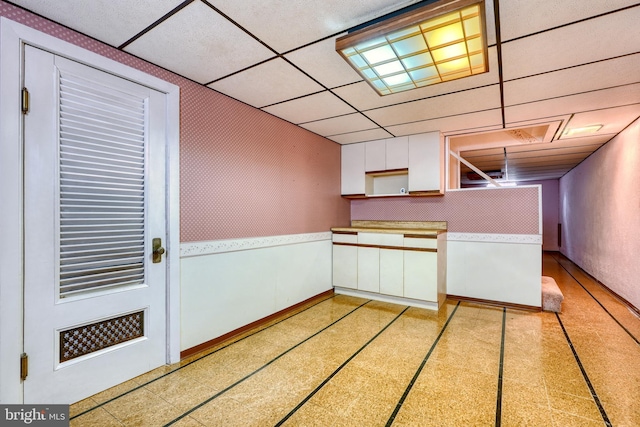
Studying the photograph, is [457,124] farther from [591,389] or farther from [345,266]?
[591,389]

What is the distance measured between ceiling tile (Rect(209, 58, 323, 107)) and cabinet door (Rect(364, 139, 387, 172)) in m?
2.04

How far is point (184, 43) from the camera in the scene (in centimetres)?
204

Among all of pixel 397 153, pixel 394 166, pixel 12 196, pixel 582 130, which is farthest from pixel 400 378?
pixel 582 130

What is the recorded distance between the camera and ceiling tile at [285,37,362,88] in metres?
2.08

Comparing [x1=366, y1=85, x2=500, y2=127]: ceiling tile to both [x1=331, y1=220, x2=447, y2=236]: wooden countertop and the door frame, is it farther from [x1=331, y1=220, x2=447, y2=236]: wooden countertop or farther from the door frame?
the door frame

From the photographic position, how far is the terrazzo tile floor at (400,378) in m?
1.79

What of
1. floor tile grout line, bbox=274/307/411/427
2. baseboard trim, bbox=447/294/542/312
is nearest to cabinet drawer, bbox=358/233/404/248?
floor tile grout line, bbox=274/307/411/427

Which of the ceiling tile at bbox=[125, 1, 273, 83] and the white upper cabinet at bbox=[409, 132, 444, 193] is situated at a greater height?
the ceiling tile at bbox=[125, 1, 273, 83]

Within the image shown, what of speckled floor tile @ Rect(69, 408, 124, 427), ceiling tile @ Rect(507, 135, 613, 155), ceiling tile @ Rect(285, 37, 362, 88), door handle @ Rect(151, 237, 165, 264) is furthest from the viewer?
ceiling tile @ Rect(507, 135, 613, 155)

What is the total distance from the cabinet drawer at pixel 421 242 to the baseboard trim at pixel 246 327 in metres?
1.46

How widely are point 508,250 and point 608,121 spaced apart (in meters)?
1.97

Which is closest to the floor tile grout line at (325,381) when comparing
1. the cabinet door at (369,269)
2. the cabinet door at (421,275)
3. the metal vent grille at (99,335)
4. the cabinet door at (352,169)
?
the cabinet door at (421,275)

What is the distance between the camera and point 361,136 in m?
4.41

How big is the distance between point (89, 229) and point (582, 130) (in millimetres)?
5698
